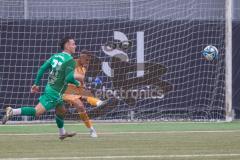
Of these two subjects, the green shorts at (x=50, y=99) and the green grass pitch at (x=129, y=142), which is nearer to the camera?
the green grass pitch at (x=129, y=142)

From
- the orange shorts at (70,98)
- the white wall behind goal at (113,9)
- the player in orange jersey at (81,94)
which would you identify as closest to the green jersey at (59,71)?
the player in orange jersey at (81,94)

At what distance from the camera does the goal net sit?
21.5 meters

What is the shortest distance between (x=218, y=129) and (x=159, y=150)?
6.03 meters

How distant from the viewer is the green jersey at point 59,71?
1472 cm

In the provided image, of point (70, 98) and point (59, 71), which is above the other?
point (59, 71)

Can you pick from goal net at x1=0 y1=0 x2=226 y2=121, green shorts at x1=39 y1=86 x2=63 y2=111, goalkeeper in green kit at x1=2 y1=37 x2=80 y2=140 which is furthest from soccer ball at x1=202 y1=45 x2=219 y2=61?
green shorts at x1=39 y1=86 x2=63 y2=111

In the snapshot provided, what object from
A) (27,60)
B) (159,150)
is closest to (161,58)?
(27,60)

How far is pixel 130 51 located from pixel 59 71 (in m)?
7.39

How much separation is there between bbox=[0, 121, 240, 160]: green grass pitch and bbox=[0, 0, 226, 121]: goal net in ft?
5.32

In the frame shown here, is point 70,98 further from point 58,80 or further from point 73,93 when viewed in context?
point 58,80

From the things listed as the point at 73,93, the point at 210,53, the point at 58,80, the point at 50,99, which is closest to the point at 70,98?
the point at 73,93

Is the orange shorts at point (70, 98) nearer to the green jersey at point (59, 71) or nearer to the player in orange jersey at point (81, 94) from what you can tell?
the player in orange jersey at point (81, 94)

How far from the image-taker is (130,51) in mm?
21953

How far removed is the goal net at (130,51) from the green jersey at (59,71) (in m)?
6.68
